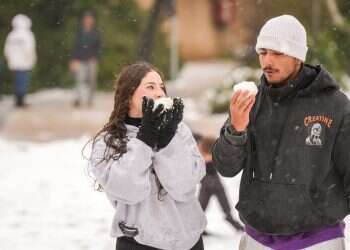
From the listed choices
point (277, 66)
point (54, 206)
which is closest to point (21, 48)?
point (54, 206)

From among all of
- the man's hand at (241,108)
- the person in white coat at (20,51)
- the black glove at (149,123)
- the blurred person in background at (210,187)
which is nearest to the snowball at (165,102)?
the black glove at (149,123)

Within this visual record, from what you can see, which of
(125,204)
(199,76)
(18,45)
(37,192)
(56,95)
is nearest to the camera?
(125,204)

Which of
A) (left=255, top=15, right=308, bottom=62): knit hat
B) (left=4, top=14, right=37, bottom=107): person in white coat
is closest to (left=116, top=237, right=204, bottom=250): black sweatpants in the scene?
(left=255, top=15, right=308, bottom=62): knit hat

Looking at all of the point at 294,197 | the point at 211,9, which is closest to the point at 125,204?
the point at 294,197

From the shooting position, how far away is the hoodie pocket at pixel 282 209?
3.19 metres

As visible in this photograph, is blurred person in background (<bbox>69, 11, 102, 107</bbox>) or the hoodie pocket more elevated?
the hoodie pocket

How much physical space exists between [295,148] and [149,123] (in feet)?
2.33

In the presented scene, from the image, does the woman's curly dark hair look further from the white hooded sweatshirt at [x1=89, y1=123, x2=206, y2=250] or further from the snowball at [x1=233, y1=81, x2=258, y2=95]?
the snowball at [x1=233, y1=81, x2=258, y2=95]

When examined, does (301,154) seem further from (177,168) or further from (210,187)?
(210,187)

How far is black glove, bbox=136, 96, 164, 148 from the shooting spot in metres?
3.15

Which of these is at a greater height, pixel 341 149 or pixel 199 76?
pixel 341 149

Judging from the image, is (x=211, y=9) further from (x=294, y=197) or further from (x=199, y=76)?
(x=294, y=197)

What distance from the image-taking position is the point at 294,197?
3.20 meters

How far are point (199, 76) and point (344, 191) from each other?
17.8m
